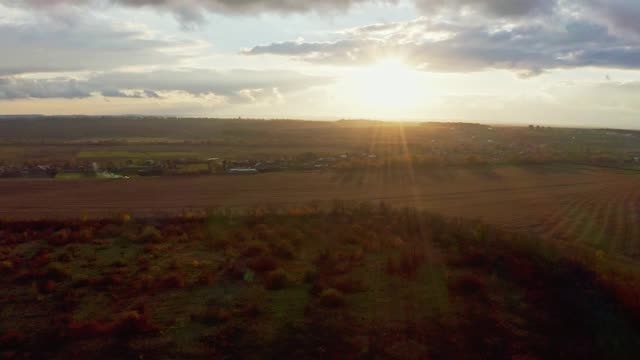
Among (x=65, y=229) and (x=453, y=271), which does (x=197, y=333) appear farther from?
(x=65, y=229)

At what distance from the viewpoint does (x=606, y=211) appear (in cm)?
3222

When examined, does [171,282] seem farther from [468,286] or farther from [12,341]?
[468,286]

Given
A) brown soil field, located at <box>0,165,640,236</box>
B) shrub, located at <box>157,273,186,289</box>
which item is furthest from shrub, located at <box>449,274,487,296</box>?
brown soil field, located at <box>0,165,640,236</box>

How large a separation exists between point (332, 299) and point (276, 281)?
1.93m

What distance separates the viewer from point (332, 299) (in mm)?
12969

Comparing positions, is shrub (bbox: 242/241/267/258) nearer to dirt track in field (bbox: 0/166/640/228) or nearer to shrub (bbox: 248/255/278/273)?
shrub (bbox: 248/255/278/273)

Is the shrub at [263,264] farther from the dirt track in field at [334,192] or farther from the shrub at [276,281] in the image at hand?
the dirt track in field at [334,192]

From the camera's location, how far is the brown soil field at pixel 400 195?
29.8m

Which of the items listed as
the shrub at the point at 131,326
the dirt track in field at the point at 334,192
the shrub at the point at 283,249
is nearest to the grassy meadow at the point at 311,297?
the shrub at the point at 131,326

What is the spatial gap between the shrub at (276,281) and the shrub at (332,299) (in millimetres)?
1398

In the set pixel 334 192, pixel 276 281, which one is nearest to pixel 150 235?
pixel 276 281

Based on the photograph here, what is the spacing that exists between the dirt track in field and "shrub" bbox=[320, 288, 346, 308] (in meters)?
17.0

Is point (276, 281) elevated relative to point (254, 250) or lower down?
elevated

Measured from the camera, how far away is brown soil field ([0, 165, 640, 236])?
97.6 feet
